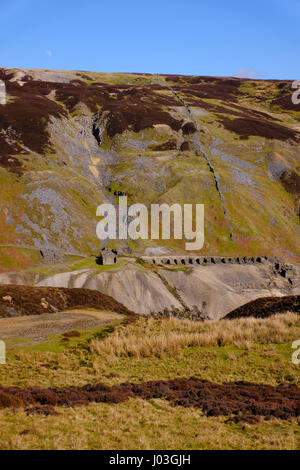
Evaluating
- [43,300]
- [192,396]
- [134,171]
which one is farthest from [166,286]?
[134,171]

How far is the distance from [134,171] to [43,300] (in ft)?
249

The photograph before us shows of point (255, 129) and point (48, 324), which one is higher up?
point (255, 129)

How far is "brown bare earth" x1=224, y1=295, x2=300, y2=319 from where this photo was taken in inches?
1453

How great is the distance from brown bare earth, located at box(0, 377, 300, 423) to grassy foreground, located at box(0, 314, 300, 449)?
0.59 m

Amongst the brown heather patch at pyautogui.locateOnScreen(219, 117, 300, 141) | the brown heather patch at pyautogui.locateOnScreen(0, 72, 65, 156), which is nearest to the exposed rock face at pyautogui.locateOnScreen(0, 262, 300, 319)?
the brown heather patch at pyautogui.locateOnScreen(0, 72, 65, 156)

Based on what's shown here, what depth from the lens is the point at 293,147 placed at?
148875mm

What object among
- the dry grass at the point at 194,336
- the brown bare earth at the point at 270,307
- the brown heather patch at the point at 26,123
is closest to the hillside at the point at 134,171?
the brown heather patch at the point at 26,123

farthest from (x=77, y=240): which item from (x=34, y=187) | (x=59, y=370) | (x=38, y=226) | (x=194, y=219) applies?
(x=59, y=370)

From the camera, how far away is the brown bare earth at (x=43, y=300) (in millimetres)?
44812

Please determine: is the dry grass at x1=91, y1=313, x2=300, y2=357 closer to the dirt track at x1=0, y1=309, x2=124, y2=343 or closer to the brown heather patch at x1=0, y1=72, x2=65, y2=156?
the dirt track at x1=0, y1=309, x2=124, y2=343

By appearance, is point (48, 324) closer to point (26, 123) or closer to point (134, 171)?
point (134, 171)

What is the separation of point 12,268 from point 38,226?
567 inches

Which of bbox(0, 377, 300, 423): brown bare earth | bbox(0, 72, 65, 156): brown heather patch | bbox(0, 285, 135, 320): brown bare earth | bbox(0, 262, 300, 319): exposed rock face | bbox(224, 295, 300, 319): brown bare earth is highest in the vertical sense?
bbox(0, 72, 65, 156): brown heather patch

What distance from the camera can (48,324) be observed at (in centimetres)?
3306
